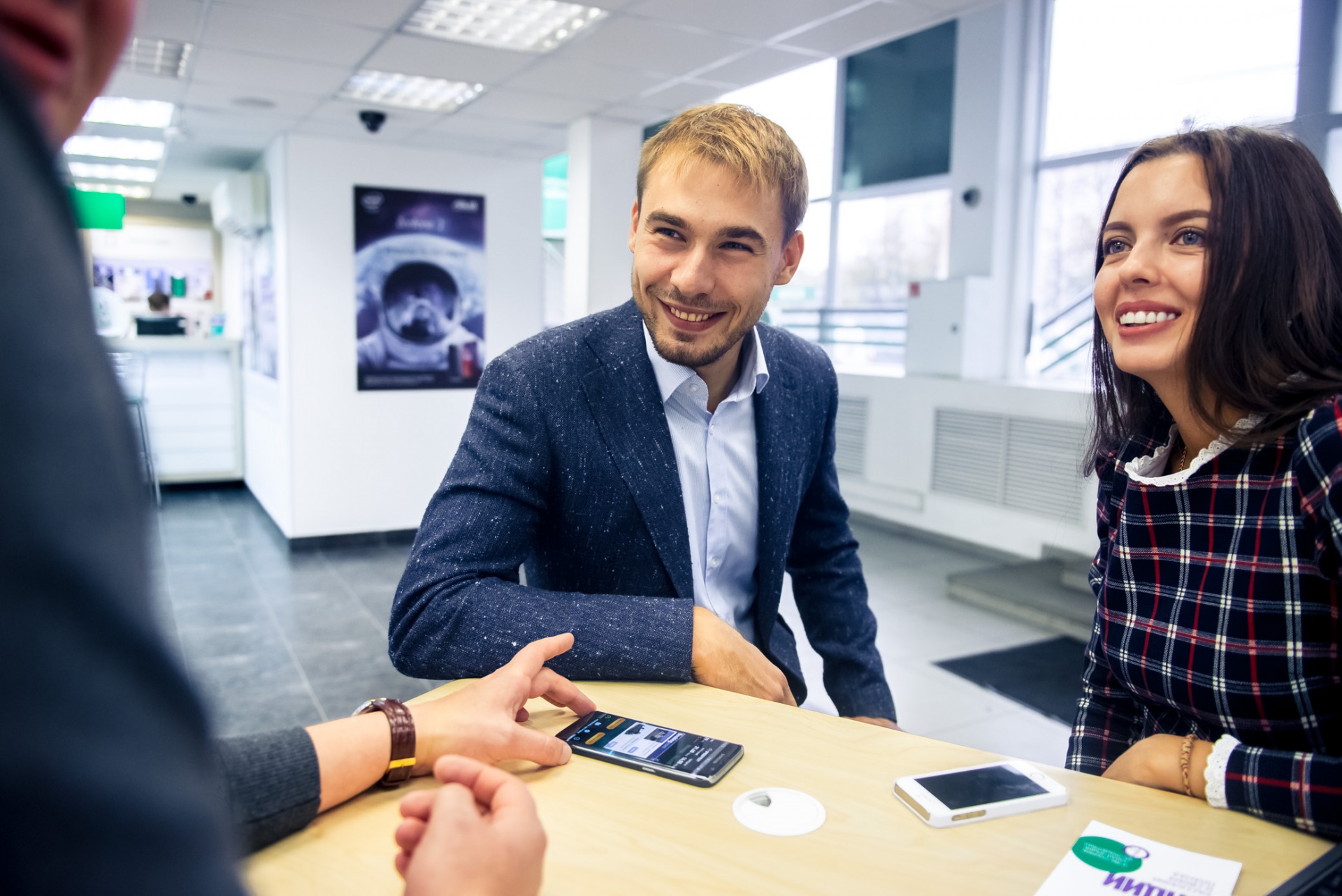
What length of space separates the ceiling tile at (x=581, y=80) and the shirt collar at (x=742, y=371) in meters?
2.65

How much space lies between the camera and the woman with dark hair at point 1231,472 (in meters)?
1.10

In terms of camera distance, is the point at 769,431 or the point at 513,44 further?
the point at 513,44

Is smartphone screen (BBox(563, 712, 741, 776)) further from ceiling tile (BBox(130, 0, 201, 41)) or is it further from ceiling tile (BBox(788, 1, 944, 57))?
ceiling tile (BBox(130, 0, 201, 41))

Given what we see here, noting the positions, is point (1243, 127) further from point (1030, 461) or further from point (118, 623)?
point (1030, 461)

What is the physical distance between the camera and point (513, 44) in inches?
147

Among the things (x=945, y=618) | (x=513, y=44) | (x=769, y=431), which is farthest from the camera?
(x=945, y=618)

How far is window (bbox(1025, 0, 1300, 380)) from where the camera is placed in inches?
185

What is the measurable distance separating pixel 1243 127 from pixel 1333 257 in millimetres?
214

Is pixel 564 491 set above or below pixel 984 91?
below

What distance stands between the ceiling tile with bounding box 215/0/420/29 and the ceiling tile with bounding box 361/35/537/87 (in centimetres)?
23

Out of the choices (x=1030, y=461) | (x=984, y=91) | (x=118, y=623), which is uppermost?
(x=984, y=91)

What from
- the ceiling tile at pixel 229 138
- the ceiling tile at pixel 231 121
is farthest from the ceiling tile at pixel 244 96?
the ceiling tile at pixel 229 138

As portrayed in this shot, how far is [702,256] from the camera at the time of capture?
1.47m

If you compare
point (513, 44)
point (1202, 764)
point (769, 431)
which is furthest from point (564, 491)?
point (513, 44)
